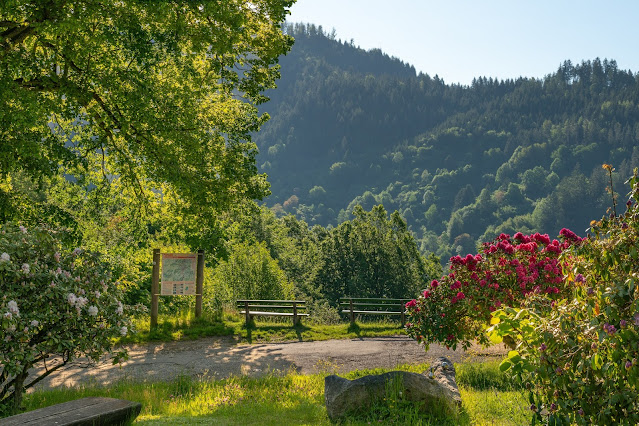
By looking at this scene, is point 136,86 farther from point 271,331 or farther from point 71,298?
point 271,331

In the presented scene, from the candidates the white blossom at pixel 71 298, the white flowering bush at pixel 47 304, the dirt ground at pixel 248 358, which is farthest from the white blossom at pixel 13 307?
the dirt ground at pixel 248 358

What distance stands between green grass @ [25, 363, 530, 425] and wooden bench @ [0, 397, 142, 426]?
359mm

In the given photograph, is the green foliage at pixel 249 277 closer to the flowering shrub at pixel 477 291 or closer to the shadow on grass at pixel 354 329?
the shadow on grass at pixel 354 329

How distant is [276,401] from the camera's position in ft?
29.1

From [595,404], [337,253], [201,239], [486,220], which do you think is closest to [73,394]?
[595,404]

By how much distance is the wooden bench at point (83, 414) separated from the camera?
19.5 ft

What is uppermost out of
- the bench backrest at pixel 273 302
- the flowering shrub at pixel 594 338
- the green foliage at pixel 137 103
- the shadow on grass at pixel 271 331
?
the green foliage at pixel 137 103

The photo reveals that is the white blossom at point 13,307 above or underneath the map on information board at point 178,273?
underneath

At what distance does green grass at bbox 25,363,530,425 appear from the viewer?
717 cm

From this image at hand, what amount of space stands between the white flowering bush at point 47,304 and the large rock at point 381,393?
2.79m

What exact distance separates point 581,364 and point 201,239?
53.9ft

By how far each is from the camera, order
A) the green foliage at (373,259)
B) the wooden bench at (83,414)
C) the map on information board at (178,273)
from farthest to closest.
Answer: the green foliage at (373,259), the map on information board at (178,273), the wooden bench at (83,414)

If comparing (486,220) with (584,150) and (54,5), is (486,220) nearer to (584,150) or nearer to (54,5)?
(584,150)

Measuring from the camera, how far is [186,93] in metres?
14.2
